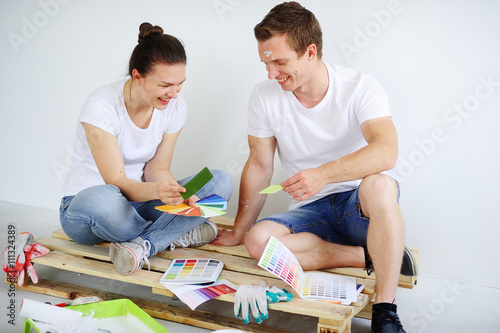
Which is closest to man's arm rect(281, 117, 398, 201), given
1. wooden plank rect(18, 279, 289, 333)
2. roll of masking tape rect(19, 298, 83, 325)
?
wooden plank rect(18, 279, 289, 333)

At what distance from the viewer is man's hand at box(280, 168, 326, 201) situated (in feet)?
6.64

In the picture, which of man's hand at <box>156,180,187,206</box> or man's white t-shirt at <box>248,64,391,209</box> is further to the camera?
man's white t-shirt at <box>248,64,391,209</box>

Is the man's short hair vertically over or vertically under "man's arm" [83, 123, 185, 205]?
over

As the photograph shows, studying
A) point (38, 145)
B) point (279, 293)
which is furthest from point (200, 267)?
point (38, 145)

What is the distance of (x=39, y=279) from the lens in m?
2.38

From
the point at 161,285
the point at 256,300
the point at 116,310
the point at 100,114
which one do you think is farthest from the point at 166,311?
the point at 100,114

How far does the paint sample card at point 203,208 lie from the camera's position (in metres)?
2.11

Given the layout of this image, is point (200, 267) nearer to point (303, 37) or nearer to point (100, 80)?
point (303, 37)

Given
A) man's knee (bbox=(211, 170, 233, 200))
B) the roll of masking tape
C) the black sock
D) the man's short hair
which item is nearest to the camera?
the roll of masking tape

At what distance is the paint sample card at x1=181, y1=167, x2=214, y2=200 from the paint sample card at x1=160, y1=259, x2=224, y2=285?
30 cm

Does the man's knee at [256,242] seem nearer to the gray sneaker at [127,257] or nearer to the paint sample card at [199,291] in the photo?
the paint sample card at [199,291]

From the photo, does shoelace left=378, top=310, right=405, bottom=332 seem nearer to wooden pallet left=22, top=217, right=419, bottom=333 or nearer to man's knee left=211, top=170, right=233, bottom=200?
wooden pallet left=22, top=217, right=419, bottom=333

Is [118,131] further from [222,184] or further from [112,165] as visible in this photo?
[222,184]

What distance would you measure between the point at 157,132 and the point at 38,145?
130 cm
